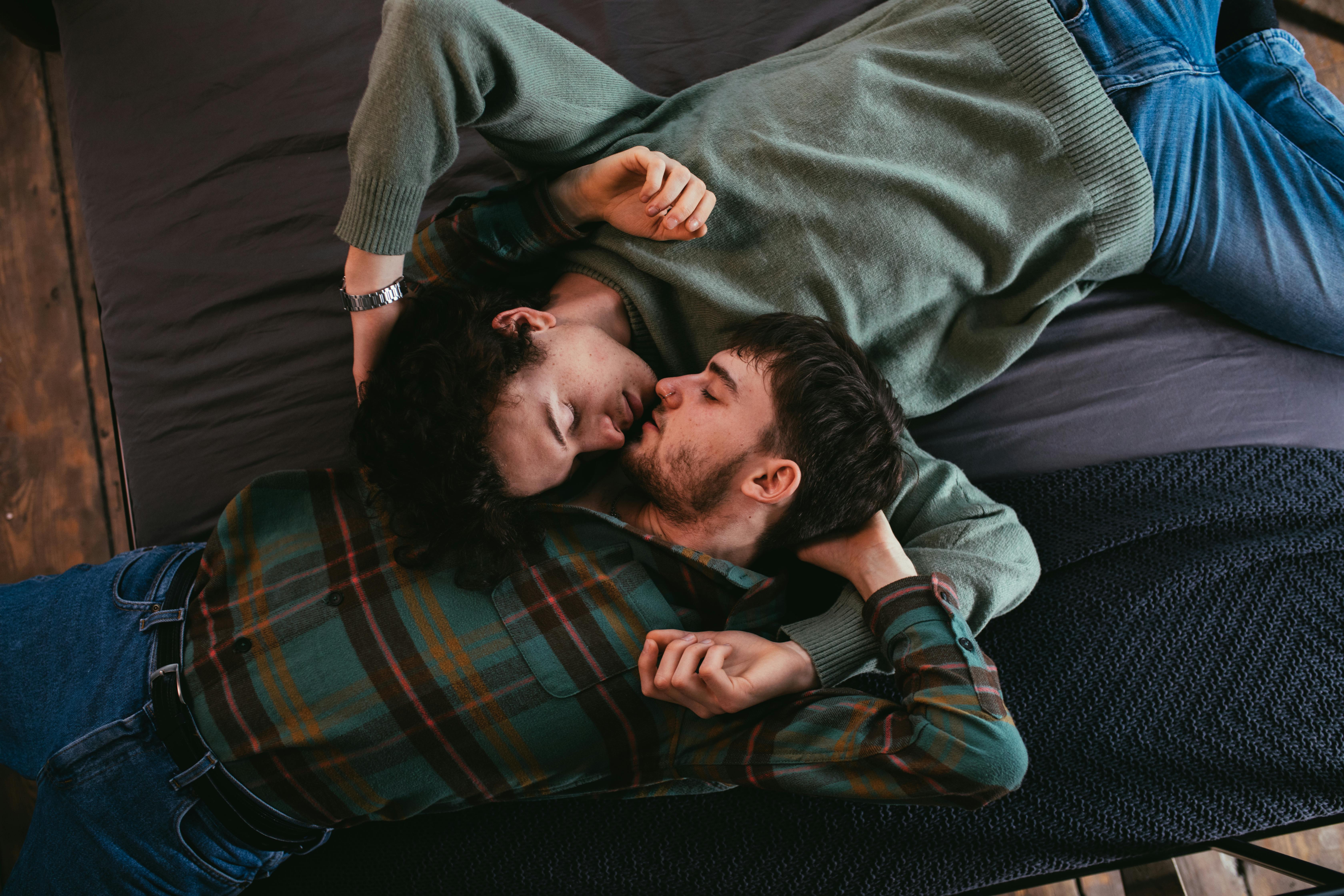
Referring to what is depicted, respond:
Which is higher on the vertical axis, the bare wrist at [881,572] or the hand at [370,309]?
the hand at [370,309]

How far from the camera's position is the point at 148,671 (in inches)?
42.8

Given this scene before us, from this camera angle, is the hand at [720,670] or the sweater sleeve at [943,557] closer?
the hand at [720,670]

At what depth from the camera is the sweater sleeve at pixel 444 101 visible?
98 centimetres

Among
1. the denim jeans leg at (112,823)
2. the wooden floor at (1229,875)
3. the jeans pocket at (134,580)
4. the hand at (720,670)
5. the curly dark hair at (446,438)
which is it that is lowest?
the wooden floor at (1229,875)

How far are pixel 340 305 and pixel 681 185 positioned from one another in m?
0.64

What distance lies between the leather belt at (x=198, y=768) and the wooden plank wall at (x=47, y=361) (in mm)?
615

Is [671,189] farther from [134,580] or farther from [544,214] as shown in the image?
[134,580]

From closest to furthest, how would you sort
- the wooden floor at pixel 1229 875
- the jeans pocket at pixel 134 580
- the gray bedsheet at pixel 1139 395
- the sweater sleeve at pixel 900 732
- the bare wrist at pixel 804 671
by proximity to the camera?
1. the sweater sleeve at pixel 900 732
2. the bare wrist at pixel 804 671
3. the jeans pocket at pixel 134 580
4. the gray bedsheet at pixel 1139 395
5. the wooden floor at pixel 1229 875

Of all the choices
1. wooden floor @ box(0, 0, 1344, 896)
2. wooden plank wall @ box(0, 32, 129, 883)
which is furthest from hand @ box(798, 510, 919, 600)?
wooden plank wall @ box(0, 32, 129, 883)

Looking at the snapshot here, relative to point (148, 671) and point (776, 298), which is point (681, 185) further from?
point (148, 671)

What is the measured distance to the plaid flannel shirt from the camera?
1025 millimetres

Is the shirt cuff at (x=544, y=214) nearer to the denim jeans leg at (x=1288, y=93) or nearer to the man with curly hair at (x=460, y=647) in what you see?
the man with curly hair at (x=460, y=647)

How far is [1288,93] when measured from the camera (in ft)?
4.04

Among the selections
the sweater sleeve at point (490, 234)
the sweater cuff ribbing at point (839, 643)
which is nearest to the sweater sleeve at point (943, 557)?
the sweater cuff ribbing at point (839, 643)
